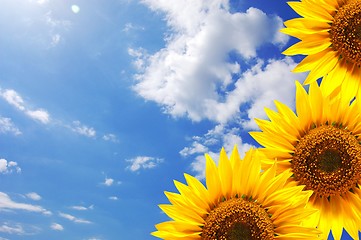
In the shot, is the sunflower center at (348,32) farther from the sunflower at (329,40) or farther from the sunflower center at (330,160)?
the sunflower center at (330,160)

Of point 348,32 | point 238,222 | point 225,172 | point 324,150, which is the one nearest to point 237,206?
point 238,222

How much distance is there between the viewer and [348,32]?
13.3ft

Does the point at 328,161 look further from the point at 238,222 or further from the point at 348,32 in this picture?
the point at 348,32

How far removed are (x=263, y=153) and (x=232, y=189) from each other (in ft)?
1.14

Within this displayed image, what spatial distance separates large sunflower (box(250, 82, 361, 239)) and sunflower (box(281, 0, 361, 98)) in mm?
165

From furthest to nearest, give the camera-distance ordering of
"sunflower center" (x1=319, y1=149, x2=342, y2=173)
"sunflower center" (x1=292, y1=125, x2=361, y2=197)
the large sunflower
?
"sunflower center" (x1=319, y1=149, x2=342, y2=173), "sunflower center" (x1=292, y1=125, x2=361, y2=197), the large sunflower

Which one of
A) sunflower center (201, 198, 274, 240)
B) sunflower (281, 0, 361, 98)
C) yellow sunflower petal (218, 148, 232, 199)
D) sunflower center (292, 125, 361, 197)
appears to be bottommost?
sunflower center (201, 198, 274, 240)

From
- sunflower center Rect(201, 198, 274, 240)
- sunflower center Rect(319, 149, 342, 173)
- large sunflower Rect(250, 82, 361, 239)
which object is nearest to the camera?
sunflower center Rect(201, 198, 274, 240)

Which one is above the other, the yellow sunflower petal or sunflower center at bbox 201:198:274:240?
the yellow sunflower petal

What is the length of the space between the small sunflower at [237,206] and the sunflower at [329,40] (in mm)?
852

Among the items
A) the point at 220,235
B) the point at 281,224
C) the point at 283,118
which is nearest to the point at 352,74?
the point at 283,118

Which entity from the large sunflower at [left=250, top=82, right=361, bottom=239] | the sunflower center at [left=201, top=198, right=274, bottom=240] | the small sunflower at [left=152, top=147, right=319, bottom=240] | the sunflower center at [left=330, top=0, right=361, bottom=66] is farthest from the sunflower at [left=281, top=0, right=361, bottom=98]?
the sunflower center at [left=201, top=198, right=274, bottom=240]

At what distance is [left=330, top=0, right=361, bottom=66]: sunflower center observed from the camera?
3.96 m

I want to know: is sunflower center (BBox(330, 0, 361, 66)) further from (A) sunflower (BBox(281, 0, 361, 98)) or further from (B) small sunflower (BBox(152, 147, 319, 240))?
(B) small sunflower (BBox(152, 147, 319, 240))
